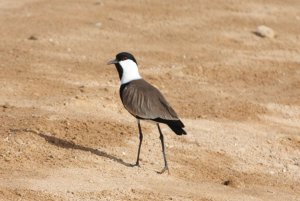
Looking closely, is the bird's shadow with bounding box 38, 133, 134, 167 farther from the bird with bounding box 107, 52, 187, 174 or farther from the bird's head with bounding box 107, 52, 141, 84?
the bird's head with bounding box 107, 52, 141, 84

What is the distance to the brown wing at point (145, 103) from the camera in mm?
9258

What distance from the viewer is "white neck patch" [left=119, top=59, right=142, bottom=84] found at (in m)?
9.82

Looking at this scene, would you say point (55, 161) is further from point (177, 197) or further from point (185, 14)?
point (185, 14)

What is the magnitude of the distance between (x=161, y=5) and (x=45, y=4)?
2434 millimetres

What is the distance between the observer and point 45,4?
55.5 ft

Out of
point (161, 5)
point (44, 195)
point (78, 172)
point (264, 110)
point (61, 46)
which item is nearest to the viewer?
point (44, 195)

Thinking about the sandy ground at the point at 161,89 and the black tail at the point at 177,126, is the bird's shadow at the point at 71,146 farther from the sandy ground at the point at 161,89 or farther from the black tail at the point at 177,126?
the black tail at the point at 177,126

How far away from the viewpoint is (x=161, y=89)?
511 inches

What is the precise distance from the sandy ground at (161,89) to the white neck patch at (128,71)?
853 mm

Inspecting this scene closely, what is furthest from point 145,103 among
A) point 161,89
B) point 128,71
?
point 161,89

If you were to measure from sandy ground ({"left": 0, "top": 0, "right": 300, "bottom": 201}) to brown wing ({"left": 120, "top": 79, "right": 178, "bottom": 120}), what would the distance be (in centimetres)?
66

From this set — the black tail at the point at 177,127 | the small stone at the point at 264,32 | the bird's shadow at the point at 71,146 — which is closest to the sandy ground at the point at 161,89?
the bird's shadow at the point at 71,146

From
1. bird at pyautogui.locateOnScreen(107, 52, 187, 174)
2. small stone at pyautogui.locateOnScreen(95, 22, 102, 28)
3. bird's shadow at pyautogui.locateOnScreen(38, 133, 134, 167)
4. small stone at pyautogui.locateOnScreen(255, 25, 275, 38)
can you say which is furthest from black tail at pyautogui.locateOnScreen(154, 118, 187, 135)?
small stone at pyautogui.locateOnScreen(255, 25, 275, 38)

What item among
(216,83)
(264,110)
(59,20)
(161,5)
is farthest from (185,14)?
(264,110)
